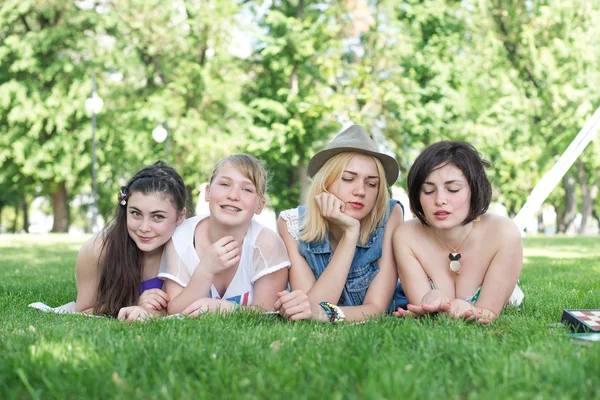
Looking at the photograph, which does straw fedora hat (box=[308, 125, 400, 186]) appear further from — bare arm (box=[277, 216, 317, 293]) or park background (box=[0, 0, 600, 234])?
park background (box=[0, 0, 600, 234])

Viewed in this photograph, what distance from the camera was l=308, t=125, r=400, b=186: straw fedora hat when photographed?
4.71m

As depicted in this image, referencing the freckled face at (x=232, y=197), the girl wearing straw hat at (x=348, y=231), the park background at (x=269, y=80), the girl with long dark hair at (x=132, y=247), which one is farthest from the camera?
the park background at (x=269, y=80)

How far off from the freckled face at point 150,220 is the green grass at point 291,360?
945 millimetres

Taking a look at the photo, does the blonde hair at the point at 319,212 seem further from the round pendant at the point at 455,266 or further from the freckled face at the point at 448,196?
the round pendant at the point at 455,266

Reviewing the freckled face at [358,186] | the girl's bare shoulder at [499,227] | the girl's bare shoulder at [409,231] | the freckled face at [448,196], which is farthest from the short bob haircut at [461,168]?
the freckled face at [358,186]

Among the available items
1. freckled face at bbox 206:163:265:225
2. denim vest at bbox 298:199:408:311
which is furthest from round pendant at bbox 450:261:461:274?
freckled face at bbox 206:163:265:225

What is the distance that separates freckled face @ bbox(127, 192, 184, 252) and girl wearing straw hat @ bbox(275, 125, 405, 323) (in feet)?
3.09

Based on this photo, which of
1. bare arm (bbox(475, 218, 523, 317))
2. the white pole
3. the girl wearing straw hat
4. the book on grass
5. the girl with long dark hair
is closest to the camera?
the book on grass

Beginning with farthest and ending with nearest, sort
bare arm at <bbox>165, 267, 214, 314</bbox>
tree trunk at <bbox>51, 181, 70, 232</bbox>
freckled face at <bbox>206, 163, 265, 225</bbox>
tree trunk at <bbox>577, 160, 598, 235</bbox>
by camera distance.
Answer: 1. tree trunk at <bbox>577, 160, 598, 235</bbox>
2. tree trunk at <bbox>51, 181, 70, 232</bbox>
3. freckled face at <bbox>206, 163, 265, 225</bbox>
4. bare arm at <bbox>165, 267, 214, 314</bbox>

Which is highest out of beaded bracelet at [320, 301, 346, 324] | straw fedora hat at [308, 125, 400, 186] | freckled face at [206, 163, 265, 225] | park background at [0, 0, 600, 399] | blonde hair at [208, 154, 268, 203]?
park background at [0, 0, 600, 399]

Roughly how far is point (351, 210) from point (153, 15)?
25147 millimetres

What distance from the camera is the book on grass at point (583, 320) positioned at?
338cm

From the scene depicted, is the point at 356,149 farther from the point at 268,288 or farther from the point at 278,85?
the point at 278,85

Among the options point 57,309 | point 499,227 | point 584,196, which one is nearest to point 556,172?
point 499,227
